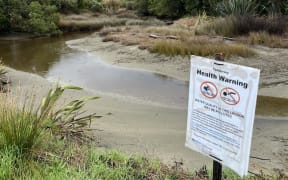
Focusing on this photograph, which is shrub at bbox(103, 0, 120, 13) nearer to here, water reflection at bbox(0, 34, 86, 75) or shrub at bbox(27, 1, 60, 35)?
shrub at bbox(27, 1, 60, 35)

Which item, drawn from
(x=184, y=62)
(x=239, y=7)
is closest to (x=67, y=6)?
(x=239, y=7)

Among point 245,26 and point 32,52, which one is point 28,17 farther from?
point 245,26

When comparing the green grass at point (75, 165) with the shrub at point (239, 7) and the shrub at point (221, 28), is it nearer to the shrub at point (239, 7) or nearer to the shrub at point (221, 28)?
the shrub at point (221, 28)

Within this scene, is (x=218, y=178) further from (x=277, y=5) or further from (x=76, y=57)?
(x=277, y=5)

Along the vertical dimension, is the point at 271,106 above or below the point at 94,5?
below

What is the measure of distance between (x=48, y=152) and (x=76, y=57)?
944 cm

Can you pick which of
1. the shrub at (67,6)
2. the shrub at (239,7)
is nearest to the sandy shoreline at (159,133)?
the shrub at (239,7)

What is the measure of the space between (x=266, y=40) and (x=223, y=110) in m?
10.2

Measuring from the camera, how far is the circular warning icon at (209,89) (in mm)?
2869

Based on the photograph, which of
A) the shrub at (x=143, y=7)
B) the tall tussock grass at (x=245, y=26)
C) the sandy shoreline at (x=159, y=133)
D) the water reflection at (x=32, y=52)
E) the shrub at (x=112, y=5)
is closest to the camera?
the sandy shoreline at (x=159, y=133)

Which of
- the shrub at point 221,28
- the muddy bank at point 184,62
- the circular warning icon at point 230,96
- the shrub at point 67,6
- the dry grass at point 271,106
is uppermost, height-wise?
the shrub at point 67,6

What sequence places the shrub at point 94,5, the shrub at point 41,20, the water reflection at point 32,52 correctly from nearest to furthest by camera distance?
the water reflection at point 32,52
the shrub at point 41,20
the shrub at point 94,5

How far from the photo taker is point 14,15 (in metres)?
17.0

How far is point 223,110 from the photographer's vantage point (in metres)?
2.82
